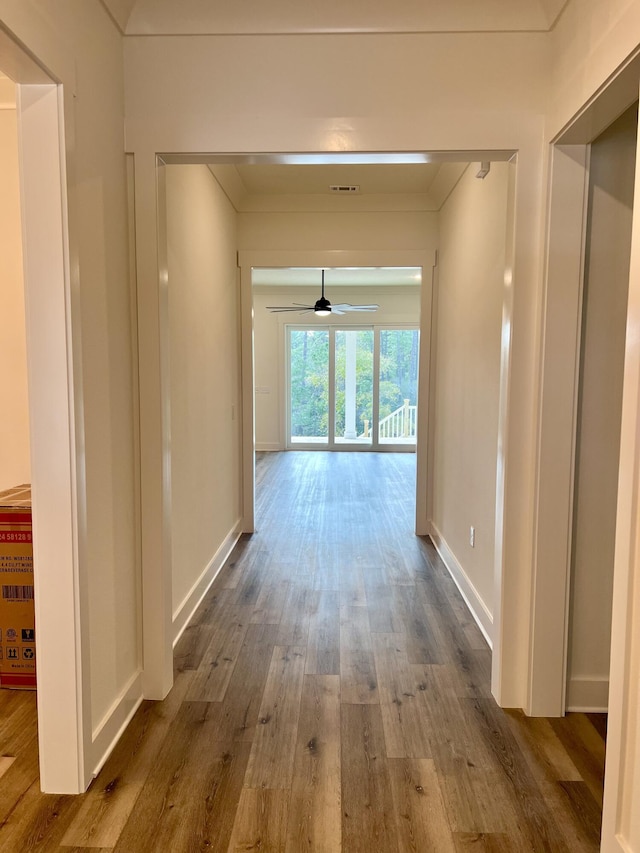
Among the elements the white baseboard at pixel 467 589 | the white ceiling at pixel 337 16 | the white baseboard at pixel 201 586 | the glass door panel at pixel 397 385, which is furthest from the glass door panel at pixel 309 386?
the white ceiling at pixel 337 16

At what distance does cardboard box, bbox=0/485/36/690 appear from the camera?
7.46 feet

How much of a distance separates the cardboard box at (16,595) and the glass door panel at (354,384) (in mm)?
7094

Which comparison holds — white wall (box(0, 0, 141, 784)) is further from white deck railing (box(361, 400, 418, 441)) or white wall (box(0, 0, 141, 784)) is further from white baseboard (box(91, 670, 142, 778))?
white deck railing (box(361, 400, 418, 441))

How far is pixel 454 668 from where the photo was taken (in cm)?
255

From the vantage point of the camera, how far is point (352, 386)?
9.22m

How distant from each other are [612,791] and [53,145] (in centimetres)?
234

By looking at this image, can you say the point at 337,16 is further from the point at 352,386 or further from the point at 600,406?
the point at 352,386

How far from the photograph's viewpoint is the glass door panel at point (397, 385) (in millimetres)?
9062

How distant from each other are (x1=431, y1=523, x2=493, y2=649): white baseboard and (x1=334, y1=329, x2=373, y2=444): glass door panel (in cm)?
496

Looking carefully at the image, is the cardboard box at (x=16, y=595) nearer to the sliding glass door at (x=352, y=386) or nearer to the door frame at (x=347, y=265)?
the door frame at (x=347, y=265)

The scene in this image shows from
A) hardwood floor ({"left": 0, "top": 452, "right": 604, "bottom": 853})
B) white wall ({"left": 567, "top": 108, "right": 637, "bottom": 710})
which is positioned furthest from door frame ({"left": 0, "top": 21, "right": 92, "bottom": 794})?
white wall ({"left": 567, "top": 108, "right": 637, "bottom": 710})

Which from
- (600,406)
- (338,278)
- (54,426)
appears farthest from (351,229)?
(338,278)

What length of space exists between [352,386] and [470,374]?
5905 millimetres

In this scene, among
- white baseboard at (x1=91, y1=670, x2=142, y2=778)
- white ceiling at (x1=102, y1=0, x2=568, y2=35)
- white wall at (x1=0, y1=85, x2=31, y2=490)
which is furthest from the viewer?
white wall at (x1=0, y1=85, x2=31, y2=490)
